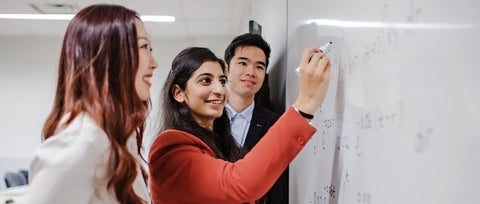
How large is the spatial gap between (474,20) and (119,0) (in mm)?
3872

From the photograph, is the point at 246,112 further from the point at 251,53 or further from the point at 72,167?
the point at 72,167

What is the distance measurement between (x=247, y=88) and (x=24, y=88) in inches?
174

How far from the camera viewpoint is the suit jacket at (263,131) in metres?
1.78

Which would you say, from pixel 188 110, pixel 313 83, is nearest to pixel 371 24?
pixel 313 83

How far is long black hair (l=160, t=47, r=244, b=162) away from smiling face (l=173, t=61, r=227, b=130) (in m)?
0.01

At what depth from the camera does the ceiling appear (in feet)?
13.4

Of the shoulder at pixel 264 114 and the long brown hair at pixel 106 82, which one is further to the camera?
the shoulder at pixel 264 114

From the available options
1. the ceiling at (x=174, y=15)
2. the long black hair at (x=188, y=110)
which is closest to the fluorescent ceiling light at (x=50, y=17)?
the ceiling at (x=174, y=15)

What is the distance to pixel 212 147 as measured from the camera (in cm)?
118

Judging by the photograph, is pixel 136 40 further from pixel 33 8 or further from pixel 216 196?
pixel 33 8

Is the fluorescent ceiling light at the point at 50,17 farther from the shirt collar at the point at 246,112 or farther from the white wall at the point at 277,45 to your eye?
the shirt collar at the point at 246,112

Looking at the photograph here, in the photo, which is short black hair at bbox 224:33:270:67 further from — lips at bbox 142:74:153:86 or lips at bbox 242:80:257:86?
lips at bbox 142:74:153:86

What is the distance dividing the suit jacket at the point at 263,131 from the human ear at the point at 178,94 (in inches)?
26.1

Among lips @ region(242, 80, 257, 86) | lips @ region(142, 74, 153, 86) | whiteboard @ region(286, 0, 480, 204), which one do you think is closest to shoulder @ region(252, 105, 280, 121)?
lips @ region(242, 80, 257, 86)
